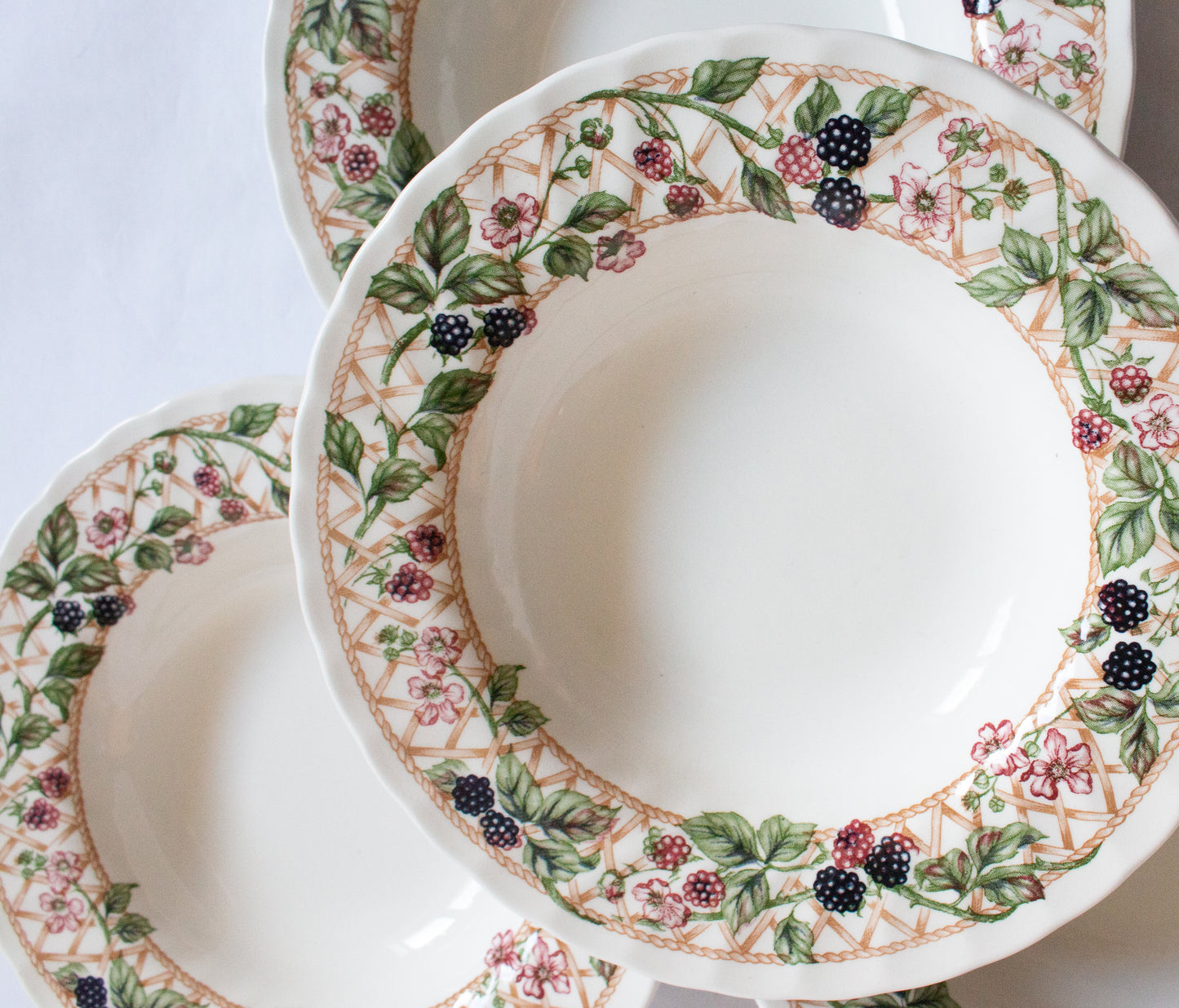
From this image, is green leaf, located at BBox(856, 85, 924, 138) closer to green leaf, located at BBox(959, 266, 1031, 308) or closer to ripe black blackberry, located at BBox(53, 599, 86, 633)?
green leaf, located at BBox(959, 266, 1031, 308)

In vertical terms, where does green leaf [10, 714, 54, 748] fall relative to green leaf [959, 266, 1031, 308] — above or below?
below

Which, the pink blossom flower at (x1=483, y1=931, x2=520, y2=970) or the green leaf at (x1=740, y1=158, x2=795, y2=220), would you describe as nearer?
the green leaf at (x1=740, y1=158, x2=795, y2=220)

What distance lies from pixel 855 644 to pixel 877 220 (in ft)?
1.05

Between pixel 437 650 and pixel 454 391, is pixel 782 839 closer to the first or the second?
pixel 437 650

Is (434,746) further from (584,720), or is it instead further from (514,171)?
(514,171)

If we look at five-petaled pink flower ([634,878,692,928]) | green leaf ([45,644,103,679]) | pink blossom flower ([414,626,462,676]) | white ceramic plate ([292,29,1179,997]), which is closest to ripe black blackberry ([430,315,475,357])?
white ceramic plate ([292,29,1179,997])

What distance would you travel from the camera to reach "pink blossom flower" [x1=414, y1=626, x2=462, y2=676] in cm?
63

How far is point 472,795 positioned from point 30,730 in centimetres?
50

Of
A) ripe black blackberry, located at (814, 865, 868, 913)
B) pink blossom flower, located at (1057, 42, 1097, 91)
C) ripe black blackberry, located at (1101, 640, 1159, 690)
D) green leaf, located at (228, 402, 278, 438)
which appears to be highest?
pink blossom flower, located at (1057, 42, 1097, 91)

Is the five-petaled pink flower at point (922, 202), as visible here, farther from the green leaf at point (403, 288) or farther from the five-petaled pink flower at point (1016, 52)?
the green leaf at point (403, 288)

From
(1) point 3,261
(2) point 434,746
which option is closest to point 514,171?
(2) point 434,746

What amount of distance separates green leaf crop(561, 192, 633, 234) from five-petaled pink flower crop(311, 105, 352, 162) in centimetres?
28

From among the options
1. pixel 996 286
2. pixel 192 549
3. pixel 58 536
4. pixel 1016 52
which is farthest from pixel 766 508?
pixel 58 536

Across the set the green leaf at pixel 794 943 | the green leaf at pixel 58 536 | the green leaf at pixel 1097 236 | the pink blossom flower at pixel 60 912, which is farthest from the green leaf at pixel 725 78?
the pink blossom flower at pixel 60 912
